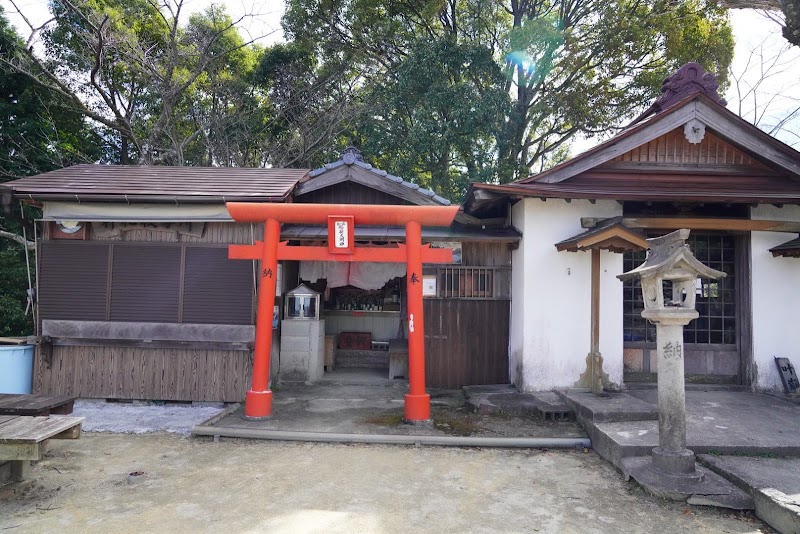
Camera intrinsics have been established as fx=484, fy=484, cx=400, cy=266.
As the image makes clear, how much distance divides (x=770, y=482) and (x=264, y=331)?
6832 mm

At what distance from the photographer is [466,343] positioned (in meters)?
10.1

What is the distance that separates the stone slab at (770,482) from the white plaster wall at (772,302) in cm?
369

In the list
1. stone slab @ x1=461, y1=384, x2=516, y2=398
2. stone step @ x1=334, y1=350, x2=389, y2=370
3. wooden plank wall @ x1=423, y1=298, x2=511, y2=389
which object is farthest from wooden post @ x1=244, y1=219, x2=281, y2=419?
stone step @ x1=334, y1=350, x2=389, y2=370

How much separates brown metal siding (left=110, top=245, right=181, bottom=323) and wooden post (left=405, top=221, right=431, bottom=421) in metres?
4.43

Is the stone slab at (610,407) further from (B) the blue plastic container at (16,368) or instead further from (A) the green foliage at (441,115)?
(A) the green foliage at (441,115)

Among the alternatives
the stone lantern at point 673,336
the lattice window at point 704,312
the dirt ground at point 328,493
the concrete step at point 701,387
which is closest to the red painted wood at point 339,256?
the dirt ground at point 328,493

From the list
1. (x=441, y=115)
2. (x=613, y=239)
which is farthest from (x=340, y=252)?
(x=441, y=115)

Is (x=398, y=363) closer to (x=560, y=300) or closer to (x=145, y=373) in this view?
(x=560, y=300)

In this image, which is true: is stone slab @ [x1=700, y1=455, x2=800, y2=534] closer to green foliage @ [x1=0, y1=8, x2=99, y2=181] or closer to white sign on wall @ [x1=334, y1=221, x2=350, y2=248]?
white sign on wall @ [x1=334, y1=221, x2=350, y2=248]

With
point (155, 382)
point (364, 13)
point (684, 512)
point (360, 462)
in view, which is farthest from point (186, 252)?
point (364, 13)

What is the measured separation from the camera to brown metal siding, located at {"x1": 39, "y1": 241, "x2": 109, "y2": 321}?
8945 millimetres

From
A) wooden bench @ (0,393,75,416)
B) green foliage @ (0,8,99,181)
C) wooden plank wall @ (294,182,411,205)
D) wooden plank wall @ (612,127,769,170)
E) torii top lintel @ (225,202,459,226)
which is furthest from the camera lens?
green foliage @ (0,8,99,181)

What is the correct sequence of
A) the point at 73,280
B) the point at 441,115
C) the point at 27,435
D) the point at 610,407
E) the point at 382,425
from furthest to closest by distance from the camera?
the point at 441,115
the point at 73,280
the point at 382,425
the point at 610,407
the point at 27,435

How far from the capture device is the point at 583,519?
486 centimetres
